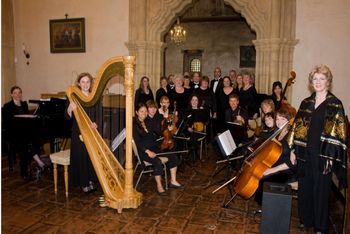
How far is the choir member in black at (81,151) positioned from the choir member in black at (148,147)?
54 centimetres

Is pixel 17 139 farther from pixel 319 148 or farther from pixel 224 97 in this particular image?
pixel 319 148

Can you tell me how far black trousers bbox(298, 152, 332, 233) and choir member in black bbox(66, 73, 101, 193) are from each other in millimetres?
2352

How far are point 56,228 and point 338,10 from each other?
21.1ft

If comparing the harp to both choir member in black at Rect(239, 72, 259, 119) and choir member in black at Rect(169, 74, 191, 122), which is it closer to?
choir member in black at Rect(169, 74, 191, 122)

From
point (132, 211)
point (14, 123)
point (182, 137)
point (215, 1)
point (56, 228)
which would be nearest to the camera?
point (56, 228)

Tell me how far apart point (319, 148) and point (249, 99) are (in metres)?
3.16

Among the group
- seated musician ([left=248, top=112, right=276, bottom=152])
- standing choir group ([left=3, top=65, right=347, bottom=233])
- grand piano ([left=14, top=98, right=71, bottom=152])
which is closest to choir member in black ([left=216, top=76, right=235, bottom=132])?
standing choir group ([left=3, top=65, right=347, bottom=233])

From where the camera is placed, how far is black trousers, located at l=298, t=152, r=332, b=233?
3.04m

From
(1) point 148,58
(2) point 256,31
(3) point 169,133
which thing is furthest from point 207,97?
(1) point 148,58

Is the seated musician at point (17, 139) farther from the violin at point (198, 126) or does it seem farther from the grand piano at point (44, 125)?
the violin at point (198, 126)

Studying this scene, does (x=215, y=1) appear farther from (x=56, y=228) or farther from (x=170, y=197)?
(x=56, y=228)

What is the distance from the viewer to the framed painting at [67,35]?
823 cm

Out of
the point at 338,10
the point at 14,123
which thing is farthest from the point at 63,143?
the point at 338,10

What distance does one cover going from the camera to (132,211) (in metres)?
3.69
